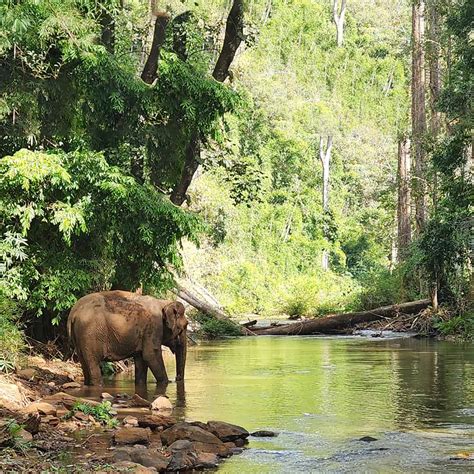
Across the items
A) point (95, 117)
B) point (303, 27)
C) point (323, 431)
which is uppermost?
point (303, 27)

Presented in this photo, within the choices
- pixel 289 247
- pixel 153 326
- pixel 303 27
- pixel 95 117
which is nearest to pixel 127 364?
pixel 153 326

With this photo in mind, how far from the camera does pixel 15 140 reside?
49.6ft

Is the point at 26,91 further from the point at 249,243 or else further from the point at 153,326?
the point at 249,243

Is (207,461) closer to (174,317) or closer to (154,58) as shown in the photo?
(174,317)

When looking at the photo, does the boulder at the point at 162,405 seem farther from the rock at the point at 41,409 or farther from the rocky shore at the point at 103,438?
the rock at the point at 41,409

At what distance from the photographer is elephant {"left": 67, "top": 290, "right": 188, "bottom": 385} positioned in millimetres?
13758

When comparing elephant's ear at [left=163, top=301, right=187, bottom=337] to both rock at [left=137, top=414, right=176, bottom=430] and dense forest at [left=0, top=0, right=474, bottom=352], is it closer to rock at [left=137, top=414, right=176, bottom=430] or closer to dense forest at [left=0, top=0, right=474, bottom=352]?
dense forest at [left=0, top=0, right=474, bottom=352]

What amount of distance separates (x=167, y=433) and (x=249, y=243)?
46804 mm

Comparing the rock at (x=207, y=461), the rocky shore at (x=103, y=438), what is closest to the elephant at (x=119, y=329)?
the rocky shore at (x=103, y=438)

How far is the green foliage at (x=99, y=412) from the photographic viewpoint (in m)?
9.77

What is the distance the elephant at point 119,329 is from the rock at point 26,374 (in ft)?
2.82

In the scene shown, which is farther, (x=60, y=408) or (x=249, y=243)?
(x=249, y=243)

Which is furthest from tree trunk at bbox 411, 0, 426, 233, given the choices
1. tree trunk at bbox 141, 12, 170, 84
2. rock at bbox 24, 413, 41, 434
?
rock at bbox 24, 413, 41, 434

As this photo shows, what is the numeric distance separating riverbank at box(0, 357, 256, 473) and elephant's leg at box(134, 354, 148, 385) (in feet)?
8.24
